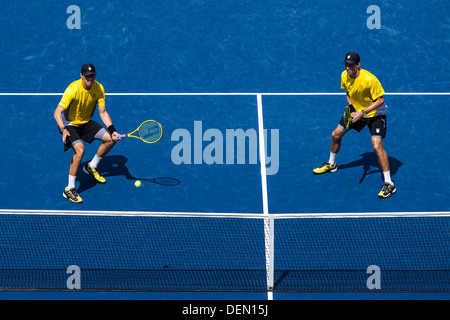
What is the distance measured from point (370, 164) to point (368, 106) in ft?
4.02

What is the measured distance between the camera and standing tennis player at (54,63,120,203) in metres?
11.0

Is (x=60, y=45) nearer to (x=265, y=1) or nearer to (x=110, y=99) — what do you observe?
(x=110, y=99)

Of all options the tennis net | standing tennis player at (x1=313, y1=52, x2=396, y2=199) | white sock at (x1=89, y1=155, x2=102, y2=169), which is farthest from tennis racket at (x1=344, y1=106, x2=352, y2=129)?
white sock at (x1=89, y1=155, x2=102, y2=169)

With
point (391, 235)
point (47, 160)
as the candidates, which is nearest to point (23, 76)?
point (47, 160)

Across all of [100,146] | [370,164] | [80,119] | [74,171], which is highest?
[80,119]

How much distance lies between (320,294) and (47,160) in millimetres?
5419

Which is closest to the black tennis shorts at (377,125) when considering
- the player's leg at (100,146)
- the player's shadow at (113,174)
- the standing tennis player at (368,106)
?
the standing tennis player at (368,106)

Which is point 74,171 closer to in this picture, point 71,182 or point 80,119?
point 71,182

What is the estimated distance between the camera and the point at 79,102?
36.7 ft

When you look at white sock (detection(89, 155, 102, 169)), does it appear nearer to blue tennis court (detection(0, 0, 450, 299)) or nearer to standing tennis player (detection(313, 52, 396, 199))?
blue tennis court (detection(0, 0, 450, 299))

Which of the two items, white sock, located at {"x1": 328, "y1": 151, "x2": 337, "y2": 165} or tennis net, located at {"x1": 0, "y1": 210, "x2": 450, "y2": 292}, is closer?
tennis net, located at {"x1": 0, "y1": 210, "x2": 450, "y2": 292}

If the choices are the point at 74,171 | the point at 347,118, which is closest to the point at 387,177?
the point at 347,118

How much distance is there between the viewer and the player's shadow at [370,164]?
12.0 metres

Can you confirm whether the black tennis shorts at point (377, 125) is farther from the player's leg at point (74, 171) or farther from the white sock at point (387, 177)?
the player's leg at point (74, 171)
